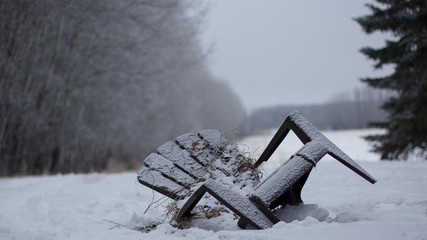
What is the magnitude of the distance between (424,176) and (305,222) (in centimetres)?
315

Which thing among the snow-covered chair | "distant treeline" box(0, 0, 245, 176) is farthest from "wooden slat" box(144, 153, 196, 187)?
"distant treeline" box(0, 0, 245, 176)

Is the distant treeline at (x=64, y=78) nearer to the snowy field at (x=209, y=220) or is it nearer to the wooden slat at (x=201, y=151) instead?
the snowy field at (x=209, y=220)

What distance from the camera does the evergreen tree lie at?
7.86m

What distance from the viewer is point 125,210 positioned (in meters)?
4.09

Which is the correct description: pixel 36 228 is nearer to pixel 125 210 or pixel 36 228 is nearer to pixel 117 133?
pixel 125 210

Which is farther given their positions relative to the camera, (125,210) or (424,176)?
(424,176)

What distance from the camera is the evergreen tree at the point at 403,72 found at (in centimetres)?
786

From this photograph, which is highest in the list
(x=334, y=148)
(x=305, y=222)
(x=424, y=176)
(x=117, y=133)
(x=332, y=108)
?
(x=334, y=148)

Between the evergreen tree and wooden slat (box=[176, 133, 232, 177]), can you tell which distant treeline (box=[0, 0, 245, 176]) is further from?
wooden slat (box=[176, 133, 232, 177])

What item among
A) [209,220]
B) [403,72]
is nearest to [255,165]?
[209,220]

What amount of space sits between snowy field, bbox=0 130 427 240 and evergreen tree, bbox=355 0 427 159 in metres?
3.20

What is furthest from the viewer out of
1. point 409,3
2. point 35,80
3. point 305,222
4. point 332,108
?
point 332,108

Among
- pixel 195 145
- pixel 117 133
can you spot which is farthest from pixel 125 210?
pixel 117 133

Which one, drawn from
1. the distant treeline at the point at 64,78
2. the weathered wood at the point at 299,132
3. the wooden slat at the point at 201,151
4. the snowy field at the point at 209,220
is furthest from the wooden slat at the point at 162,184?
the distant treeline at the point at 64,78
